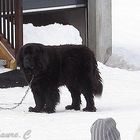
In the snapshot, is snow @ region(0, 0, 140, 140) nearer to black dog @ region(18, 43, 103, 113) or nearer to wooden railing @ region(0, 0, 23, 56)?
black dog @ region(18, 43, 103, 113)

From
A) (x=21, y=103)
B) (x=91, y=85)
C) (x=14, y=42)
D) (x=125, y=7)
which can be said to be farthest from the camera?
(x=125, y=7)

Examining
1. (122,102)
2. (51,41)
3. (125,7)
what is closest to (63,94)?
(122,102)

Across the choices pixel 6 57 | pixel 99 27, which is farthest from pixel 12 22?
pixel 99 27

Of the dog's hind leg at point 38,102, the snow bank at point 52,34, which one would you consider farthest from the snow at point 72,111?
the dog's hind leg at point 38,102

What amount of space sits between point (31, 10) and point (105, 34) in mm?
2195

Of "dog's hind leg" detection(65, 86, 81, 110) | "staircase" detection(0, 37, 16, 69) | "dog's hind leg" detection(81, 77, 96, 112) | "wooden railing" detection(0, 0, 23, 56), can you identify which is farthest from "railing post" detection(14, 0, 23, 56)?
"dog's hind leg" detection(81, 77, 96, 112)

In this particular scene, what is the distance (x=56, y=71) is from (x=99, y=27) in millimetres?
7849

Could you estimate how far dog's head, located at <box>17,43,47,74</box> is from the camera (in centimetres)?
714

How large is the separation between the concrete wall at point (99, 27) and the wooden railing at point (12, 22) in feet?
11.4

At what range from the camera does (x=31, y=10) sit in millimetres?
Answer: 14383

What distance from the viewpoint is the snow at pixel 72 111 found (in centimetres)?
595

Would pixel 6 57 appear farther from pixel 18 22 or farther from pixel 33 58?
pixel 33 58

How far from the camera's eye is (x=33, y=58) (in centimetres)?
716

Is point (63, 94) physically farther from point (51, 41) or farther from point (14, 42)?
point (51, 41)
